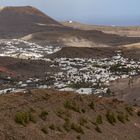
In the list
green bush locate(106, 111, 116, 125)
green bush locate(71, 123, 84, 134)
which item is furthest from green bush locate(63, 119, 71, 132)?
green bush locate(106, 111, 116, 125)

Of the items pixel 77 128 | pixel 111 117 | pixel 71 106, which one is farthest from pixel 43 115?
pixel 111 117

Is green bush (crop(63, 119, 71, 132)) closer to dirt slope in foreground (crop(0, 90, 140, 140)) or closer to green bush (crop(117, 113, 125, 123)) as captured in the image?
dirt slope in foreground (crop(0, 90, 140, 140))

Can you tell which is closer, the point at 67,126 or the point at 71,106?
the point at 67,126

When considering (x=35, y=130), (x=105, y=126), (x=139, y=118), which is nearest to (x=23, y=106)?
(x=35, y=130)

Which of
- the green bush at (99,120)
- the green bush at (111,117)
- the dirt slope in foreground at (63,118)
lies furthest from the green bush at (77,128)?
the green bush at (111,117)

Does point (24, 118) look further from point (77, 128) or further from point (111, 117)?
point (111, 117)

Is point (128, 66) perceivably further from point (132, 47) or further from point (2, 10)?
point (2, 10)

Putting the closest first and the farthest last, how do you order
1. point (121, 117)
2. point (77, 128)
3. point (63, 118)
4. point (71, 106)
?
point (77, 128), point (63, 118), point (71, 106), point (121, 117)
